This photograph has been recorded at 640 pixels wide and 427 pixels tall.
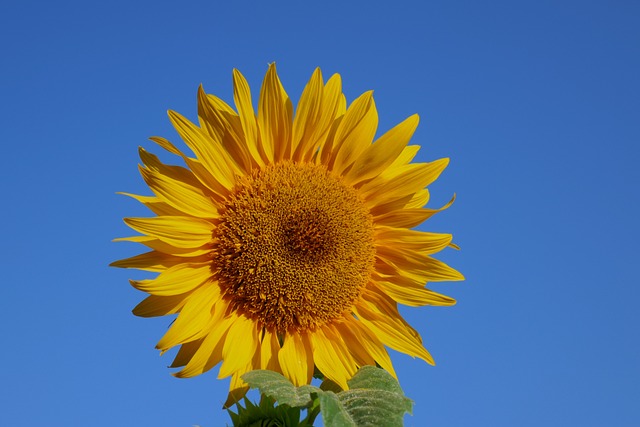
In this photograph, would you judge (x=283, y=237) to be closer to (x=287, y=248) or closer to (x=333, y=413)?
(x=287, y=248)

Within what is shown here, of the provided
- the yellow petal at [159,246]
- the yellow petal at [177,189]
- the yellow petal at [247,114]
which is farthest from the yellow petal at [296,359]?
the yellow petal at [247,114]

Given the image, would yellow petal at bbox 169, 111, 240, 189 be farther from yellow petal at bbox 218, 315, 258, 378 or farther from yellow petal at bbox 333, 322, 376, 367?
yellow petal at bbox 333, 322, 376, 367

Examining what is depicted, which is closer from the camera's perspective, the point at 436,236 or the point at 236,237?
the point at 236,237

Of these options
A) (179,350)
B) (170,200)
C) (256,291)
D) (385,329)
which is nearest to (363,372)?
(385,329)

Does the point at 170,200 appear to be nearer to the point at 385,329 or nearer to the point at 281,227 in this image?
the point at 281,227

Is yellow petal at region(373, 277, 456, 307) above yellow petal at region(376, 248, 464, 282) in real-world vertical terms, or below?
below

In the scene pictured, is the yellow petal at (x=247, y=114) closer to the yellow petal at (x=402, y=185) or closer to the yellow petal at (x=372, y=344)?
the yellow petal at (x=402, y=185)

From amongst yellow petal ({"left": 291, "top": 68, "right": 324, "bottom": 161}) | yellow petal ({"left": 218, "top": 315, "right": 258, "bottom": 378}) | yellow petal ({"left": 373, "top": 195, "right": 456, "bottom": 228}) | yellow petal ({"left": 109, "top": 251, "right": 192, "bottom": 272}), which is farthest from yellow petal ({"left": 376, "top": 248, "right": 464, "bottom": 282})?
yellow petal ({"left": 109, "top": 251, "right": 192, "bottom": 272})

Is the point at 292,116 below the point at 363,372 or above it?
above
